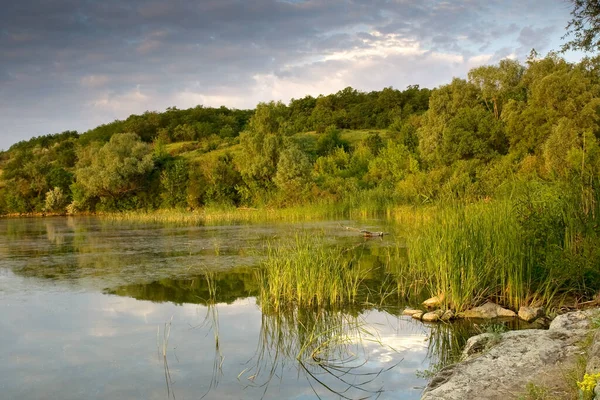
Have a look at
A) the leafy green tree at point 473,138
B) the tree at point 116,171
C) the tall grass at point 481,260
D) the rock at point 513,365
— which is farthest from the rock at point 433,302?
the tree at point 116,171

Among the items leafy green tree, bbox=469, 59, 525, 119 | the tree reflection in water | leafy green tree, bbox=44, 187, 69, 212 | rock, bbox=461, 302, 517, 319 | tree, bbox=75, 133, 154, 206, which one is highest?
leafy green tree, bbox=469, 59, 525, 119

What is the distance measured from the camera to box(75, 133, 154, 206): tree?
41.1 m

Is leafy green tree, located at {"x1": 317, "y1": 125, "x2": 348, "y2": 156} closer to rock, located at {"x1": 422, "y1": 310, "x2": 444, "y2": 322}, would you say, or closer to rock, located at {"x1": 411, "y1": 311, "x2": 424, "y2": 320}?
rock, located at {"x1": 411, "y1": 311, "x2": 424, "y2": 320}

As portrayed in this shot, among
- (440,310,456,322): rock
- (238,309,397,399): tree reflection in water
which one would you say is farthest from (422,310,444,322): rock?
(238,309,397,399): tree reflection in water

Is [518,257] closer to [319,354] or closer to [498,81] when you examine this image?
[319,354]

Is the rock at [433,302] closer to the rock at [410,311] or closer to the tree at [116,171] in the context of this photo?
the rock at [410,311]

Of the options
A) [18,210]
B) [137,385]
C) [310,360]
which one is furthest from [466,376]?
[18,210]

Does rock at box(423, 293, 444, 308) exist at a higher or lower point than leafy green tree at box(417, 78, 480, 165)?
lower

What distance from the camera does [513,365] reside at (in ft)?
14.3

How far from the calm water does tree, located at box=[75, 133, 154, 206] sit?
3059 centimetres

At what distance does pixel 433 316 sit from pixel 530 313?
3.83 ft

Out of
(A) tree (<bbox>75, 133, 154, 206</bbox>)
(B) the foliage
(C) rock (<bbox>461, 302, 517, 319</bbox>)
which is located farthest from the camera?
(A) tree (<bbox>75, 133, 154, 206</bbox>)

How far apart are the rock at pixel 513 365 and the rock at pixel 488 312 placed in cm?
189

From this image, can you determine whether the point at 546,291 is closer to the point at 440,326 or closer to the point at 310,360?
the point at 440,326
